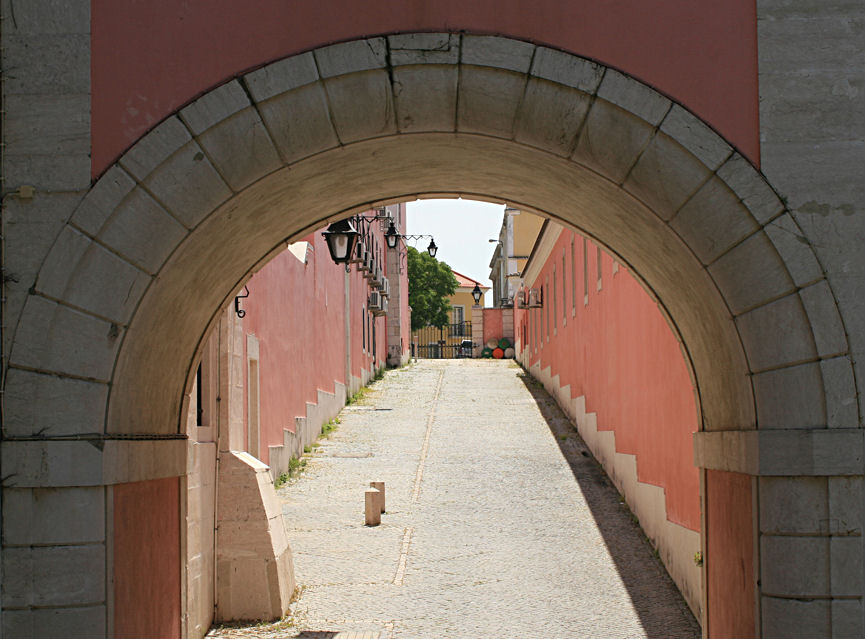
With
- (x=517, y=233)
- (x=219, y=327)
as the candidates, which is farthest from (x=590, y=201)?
(x=517, y=233)

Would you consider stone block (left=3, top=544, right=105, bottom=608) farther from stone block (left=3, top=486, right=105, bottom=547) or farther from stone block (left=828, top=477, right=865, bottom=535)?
stone block (left=828, top=477, right=865, bottom=535)

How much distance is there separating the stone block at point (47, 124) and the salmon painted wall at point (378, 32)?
7cm

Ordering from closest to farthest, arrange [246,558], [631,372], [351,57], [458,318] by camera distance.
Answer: [351,57] → [246,558] → [631,372] → [458,318]

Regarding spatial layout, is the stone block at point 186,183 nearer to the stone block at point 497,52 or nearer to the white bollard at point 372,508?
the stone block at point 497,52

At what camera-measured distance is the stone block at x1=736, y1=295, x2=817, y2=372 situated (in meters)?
5.29

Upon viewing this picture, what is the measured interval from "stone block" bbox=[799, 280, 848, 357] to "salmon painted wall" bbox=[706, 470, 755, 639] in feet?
2.75

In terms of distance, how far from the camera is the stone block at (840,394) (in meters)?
5.21

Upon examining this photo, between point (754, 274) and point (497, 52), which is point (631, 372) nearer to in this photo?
point (754, 274)

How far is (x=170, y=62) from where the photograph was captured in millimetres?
5492

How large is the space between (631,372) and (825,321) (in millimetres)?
8221

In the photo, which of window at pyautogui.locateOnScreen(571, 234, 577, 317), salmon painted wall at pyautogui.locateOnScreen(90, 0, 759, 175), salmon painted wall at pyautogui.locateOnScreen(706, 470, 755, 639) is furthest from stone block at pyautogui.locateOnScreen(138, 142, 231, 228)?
window at pyautogui.locateOnScreen(571, 234, 577, 317)

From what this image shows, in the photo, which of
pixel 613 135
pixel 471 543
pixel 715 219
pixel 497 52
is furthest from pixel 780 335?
pixel 471 543

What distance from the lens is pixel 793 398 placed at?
528cm

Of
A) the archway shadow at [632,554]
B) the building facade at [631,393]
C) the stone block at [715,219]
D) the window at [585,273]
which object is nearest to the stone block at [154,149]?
the stone block at [715,219]
